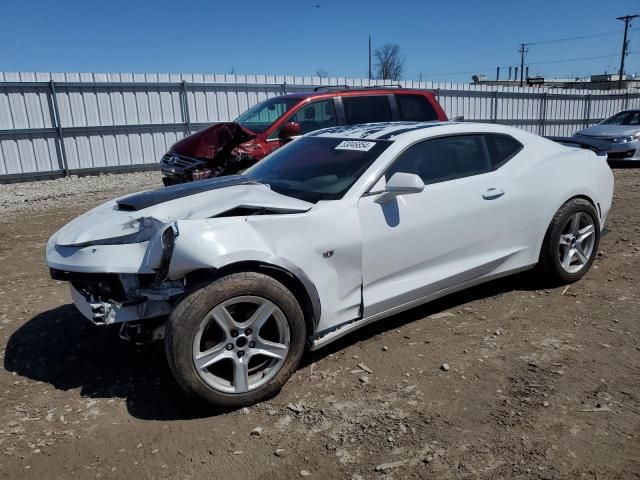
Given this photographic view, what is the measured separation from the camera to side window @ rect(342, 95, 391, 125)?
8195mm

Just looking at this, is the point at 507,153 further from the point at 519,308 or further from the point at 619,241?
the point at 619,241

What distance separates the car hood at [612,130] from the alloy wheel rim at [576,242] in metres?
9.88

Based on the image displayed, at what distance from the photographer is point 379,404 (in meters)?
3.06

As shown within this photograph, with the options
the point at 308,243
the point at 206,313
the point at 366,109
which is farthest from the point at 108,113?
the point at 206,313

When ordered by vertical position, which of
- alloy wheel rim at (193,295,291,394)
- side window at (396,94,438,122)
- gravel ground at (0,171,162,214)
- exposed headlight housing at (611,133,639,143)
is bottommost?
gravel ground at (0,171,162,214)

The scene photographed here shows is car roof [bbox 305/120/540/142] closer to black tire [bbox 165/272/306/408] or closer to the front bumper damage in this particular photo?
black tire [bbox 165/272/306/408]

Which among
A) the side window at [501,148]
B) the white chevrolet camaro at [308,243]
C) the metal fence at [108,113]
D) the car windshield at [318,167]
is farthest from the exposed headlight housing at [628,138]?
the car windshield at [318,167]

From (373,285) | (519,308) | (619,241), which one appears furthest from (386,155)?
(619,241)

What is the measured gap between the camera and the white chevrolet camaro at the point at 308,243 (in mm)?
2914

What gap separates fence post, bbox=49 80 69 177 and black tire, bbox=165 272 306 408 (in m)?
12.0

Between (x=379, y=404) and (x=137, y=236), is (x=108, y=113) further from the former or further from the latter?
(x=379, y=404)

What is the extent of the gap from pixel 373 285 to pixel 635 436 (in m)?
1.66

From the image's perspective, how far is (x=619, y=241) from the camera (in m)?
6.27

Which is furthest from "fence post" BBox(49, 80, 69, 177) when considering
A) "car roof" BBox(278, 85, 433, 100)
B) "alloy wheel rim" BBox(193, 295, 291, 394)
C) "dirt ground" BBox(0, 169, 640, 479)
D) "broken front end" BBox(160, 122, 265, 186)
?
"alloy wheel rim" BBox(193, 295, 291, 394)
